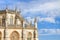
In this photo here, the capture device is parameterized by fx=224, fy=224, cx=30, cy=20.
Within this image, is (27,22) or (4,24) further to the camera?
(27,22)

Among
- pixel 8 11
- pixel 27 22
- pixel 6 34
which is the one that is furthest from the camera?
pixel 27 22

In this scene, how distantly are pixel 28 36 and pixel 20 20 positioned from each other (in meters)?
5.05

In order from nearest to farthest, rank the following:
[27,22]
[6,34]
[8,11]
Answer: [6,34]
[8,11]
[27,22]

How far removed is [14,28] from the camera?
148ft

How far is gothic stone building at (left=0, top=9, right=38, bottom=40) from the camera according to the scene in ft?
146

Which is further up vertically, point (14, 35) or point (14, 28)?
point (14, 28)

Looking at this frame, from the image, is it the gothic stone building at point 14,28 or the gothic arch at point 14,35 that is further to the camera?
the gothic arch at point 14,35

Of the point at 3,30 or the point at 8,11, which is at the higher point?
the point at 8,11

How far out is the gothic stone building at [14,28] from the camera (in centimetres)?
4444

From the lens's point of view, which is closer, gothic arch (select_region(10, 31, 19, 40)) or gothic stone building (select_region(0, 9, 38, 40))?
gothic stone building (select_region(0, 9, 38, 40))

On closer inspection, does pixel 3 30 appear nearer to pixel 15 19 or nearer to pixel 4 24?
pixel 4 24

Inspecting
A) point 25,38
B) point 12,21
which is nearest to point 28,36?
point 25,38

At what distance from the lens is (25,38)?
46.1 meters

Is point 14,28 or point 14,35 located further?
point 14,35
